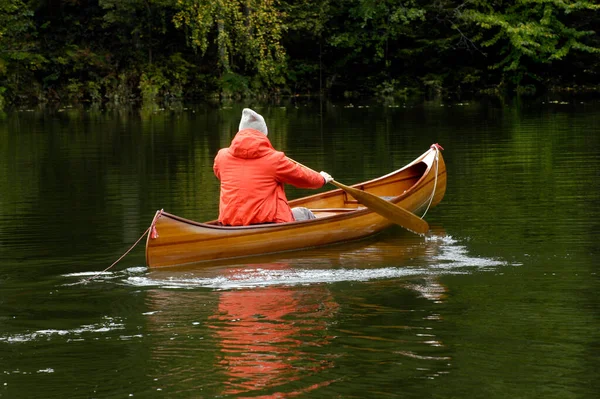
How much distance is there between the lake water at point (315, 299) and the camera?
655cm

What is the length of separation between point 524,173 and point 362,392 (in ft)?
35.3

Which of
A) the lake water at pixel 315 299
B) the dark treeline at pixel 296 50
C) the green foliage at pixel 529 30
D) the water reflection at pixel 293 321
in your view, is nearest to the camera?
the lake water at pixel 315 299

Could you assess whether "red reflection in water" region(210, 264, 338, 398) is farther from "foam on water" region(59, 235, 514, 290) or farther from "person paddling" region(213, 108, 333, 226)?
"person paddling" region(213, 108, 333, 226)

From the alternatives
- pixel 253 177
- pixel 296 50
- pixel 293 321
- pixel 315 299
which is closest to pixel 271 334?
pixel 293 321

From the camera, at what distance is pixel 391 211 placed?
38.5 ft

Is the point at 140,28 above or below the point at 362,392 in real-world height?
above

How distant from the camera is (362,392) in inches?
245

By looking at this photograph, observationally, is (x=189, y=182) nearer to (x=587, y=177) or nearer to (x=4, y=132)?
(x=587, y=177)

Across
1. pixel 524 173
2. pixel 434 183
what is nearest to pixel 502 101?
pixel 524 173

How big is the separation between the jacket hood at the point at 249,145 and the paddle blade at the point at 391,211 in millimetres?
1322

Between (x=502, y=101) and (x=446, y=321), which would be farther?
(x=502, y=101)

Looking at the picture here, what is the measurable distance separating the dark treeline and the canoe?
2525 cm

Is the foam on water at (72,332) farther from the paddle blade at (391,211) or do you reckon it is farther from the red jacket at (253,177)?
the paddle blade at (391,211)

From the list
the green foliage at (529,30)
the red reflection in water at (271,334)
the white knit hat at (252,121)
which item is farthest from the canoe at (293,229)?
the green foliage at (529,30)
